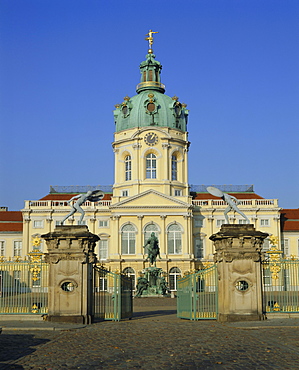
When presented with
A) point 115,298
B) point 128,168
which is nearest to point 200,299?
→ point 115,298

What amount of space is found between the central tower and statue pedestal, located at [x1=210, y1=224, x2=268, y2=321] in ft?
151

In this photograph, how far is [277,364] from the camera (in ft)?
40.2

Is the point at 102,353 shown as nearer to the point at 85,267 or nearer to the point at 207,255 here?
the point at 85,267

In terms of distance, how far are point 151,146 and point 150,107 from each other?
4.98 m

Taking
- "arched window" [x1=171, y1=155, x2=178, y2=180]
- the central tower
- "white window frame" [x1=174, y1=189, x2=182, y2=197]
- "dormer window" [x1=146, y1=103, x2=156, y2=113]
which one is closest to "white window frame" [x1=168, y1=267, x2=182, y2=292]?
the central tower

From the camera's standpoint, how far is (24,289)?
2181 centimetres

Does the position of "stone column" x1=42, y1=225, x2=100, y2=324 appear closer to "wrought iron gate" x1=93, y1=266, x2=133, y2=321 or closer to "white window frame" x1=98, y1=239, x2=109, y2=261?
"wrought iron gate" x1=93, y1=266, x2=133, y2=321

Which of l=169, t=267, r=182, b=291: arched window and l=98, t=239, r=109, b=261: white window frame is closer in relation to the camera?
l=169, t=267, r=182, b=291: arched window

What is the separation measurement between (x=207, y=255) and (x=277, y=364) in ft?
189

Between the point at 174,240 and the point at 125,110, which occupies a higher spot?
the point at 125,110

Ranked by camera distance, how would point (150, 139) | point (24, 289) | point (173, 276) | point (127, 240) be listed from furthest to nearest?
point (150, 139), point (127, 240), point (173, 276), point (24, 289)

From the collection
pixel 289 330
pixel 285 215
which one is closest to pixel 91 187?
pixel 285 215

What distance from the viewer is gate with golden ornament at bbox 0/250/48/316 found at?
2192 cm

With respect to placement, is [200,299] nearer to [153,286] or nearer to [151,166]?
[153,286]
